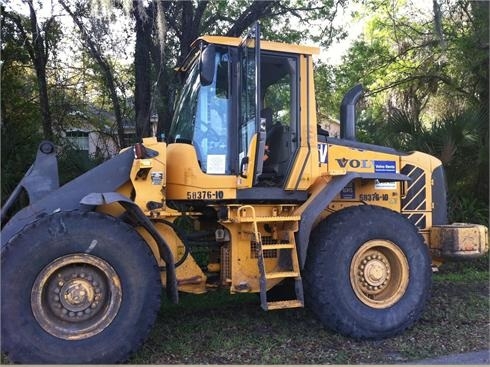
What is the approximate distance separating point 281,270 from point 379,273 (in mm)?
1033

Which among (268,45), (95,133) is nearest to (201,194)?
(268,45)

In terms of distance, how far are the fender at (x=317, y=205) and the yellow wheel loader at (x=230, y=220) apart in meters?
0.01

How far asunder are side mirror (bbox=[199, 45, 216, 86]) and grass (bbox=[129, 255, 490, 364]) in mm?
2520

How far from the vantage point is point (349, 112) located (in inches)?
255

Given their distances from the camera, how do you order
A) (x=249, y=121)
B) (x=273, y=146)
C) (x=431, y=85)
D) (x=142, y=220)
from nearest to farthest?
(x=142, y=220) < (x=249, y=121) < (x=273, y=146) < (x=431, y=85)

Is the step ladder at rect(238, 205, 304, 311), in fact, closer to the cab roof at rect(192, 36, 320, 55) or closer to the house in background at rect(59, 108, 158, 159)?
the cab roof at rect(192, 36, 320, 55)

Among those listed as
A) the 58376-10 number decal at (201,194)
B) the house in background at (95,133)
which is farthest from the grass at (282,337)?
the house in background at (95,133)

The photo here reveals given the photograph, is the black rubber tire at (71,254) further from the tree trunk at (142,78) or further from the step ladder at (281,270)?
the tree trunk at (142,78)

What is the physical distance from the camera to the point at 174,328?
5.69 metres

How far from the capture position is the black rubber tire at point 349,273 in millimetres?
5402

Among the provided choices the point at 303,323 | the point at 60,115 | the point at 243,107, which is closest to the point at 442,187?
the point at 303,323

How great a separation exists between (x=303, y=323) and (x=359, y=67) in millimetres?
10793

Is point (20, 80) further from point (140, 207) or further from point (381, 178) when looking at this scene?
point (381, 178)

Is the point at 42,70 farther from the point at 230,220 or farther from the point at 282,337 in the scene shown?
the point at 282,337
